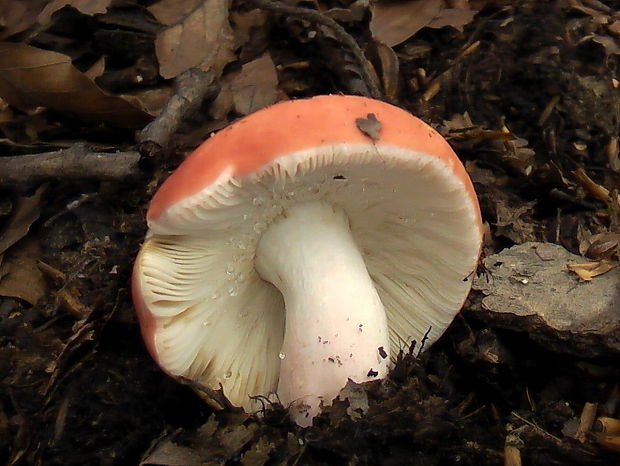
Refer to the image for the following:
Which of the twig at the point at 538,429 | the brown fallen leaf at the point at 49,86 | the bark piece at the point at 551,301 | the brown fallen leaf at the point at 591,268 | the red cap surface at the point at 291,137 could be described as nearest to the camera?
the red cap surface at the point at 291,137

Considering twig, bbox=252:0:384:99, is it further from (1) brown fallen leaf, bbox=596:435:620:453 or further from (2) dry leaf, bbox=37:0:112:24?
(1) brown fallen leaf, bbox=596:435:620:453

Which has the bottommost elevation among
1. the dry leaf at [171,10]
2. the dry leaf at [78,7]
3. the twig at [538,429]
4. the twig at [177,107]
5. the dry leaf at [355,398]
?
the twig at [538,429]

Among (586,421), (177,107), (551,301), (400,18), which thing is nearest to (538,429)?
(586,421)

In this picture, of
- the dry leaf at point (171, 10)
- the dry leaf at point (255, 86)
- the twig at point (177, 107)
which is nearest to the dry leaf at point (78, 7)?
the dry leaf at point (171, 10)

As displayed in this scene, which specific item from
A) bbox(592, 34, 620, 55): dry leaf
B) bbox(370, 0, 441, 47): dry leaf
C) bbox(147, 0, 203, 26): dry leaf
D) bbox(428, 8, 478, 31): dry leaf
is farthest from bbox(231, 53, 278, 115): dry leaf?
bbox(592, 34, 620, 55): dry leaf

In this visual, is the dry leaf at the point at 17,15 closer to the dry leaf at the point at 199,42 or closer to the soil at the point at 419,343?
the soil at the point at 419,343

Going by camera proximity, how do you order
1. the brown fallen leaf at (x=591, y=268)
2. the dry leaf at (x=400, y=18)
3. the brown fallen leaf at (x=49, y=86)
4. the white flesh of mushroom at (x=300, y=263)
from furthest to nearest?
the dry leaf at (x=400, y=18) < the brown fallen leaf at (x=49, y=86) < the brown fallen leaf at (x=591, y=268) < the white flesh of mushroom at (x=300, y=263)

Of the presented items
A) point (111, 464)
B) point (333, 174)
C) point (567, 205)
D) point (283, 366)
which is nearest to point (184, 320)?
point (283, 366)

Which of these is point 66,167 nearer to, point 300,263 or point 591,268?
point 300,263
